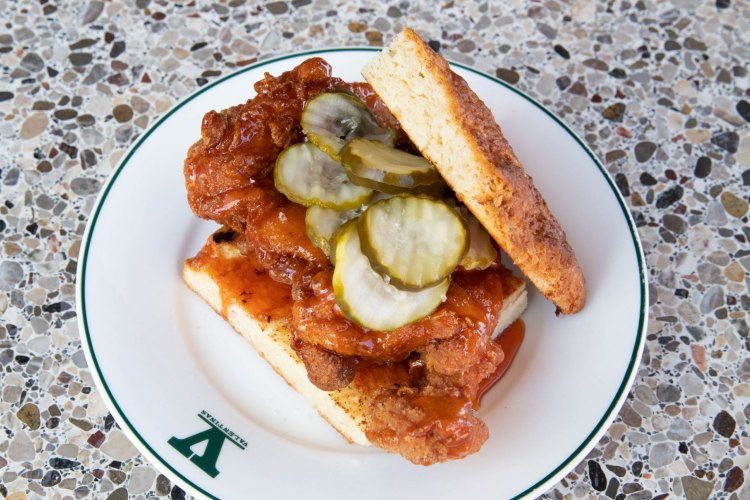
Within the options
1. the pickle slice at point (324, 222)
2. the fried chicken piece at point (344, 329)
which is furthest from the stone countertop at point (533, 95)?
the pickle slice at point (324, 222)

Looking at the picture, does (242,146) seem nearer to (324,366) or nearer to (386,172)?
(386,172)

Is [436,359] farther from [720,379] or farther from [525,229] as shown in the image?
[720,379]

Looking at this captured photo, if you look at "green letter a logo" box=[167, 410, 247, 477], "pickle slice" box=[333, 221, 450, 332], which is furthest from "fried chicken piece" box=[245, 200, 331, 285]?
"green letter a logo" box=[167, 410, 247, 477]

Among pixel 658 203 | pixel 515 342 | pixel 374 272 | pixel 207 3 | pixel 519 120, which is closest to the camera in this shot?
pixel 374 272

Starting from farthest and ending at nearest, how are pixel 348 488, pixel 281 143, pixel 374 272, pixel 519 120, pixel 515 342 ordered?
1. pixel 519 120
2. pixel 515 342
3. pixel 281 143
4. pixel 348 488
5. pixel 374 272

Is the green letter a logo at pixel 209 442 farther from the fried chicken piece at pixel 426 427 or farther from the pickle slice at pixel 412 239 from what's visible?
the pickle slice at pixel 412 239

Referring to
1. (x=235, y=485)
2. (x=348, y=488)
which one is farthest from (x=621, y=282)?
(x=235, y=485)

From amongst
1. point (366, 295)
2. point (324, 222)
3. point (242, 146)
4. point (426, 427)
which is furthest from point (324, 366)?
point (242, 146)
